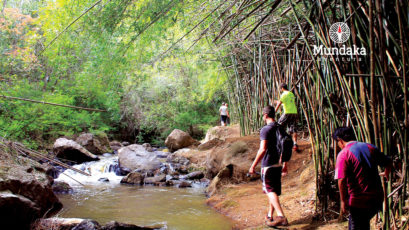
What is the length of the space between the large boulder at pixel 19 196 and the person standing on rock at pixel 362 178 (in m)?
4.11

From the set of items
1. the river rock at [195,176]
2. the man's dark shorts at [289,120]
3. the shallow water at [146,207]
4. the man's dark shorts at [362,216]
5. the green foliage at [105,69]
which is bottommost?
the shallow water at [146,207]

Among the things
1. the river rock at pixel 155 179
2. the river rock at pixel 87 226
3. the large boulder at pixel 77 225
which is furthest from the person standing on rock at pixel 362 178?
the river rock at pixel 155 179

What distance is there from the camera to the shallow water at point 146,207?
4637mm

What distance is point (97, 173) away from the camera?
31.7ft

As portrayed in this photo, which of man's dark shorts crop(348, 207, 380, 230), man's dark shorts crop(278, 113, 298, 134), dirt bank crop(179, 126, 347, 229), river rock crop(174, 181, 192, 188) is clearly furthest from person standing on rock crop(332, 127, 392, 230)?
river rock crop(174, 181, 192, 188)

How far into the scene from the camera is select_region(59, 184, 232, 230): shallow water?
4637 mm

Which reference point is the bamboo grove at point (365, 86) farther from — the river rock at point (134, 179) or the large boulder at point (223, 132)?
the large boulder at point (223, 132)

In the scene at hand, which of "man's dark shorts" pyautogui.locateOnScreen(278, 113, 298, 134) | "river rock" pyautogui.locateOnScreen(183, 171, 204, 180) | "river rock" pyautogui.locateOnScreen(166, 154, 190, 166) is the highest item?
"man's dark shorts" pyautogui.locateOnScreen(278, 113, 298, 134)

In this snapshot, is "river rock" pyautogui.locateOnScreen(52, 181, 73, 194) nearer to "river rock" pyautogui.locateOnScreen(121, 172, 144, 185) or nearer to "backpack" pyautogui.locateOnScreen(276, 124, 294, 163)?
"river rock" pyautogui.locateOnScreen(121, 172, 144, 185)

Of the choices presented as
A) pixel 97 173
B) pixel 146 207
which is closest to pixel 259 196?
pixel 146 207

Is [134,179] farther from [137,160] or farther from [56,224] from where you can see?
[56,224]

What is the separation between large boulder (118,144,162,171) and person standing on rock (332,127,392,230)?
7.63 meters

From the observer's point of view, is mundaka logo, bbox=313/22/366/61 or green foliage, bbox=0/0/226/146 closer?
mundaka logo, bbox=313/22/366/61

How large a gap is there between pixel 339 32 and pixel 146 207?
4.48m
